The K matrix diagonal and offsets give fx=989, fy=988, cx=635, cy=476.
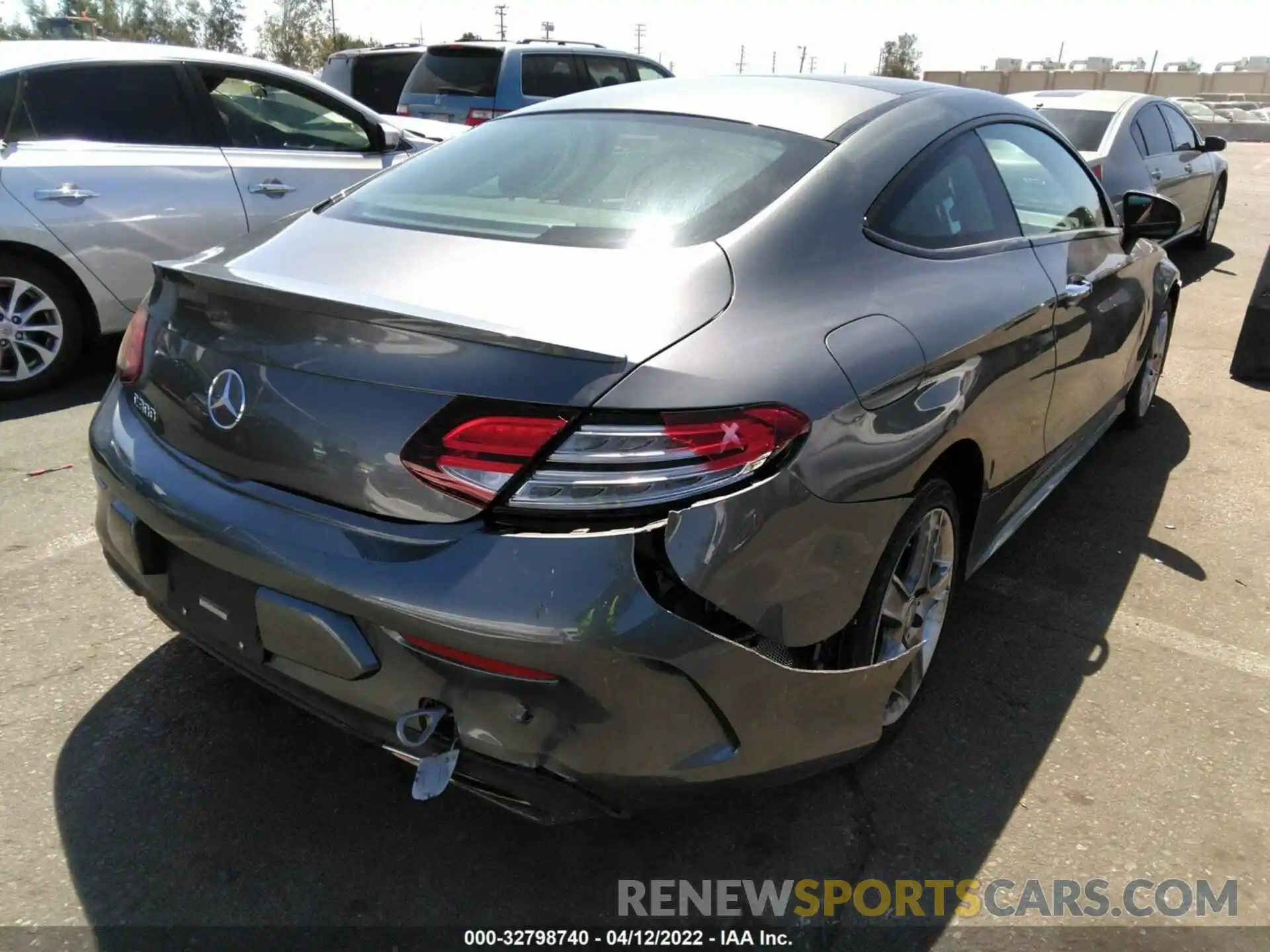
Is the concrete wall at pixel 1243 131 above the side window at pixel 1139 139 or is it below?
below

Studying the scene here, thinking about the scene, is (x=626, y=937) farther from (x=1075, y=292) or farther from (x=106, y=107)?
(x=106, y=107)

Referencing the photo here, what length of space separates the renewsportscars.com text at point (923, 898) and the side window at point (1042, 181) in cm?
192

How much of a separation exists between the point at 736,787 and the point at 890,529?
66 centimetres

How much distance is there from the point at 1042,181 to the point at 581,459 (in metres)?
2.54

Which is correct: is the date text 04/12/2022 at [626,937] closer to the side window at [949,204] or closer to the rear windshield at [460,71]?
the side window at [949,204]

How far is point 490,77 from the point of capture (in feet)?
31.1

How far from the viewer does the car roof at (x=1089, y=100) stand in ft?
26.4

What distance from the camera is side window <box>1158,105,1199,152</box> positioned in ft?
29.7

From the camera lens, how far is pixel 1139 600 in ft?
11.3

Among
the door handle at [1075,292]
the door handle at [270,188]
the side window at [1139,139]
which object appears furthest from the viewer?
the side window at [1139,139]

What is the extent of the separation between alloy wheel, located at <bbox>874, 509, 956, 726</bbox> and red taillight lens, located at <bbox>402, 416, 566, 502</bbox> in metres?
0.97

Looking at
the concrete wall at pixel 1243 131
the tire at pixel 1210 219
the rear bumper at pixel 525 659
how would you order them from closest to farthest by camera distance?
1. the rear bumper at pixel 525 659
2. the tire at pixel 1210 219
3. the concrete wall at pixel 1243 131

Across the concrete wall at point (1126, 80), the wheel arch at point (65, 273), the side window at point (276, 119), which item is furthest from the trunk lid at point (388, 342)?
the concrete wall at point (1126, 80)

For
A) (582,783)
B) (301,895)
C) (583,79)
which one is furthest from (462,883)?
(583,79)
